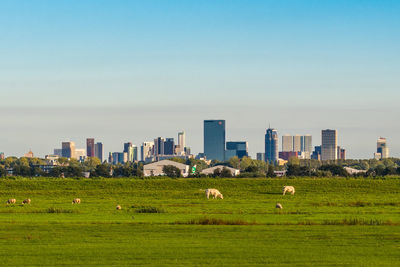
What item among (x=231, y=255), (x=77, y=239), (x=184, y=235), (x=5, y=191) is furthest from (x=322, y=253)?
(x=5, y=191)

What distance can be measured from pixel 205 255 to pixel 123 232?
10.6 m

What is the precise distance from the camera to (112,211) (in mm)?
58594

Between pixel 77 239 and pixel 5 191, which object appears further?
pixel 5 191

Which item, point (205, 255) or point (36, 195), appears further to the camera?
point (36, 195)

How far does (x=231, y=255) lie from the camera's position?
3061 centimetres

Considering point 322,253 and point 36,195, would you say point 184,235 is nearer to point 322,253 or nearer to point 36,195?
point 322,253

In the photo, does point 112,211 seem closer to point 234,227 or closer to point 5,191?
point 234,227

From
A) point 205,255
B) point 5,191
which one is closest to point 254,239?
point 205,255

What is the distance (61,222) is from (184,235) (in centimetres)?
1148

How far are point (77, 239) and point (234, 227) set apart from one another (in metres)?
10.9

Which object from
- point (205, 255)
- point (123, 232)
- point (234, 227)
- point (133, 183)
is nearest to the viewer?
point (205, 255)

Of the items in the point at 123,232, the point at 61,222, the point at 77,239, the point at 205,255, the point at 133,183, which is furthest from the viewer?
the point at 133,183

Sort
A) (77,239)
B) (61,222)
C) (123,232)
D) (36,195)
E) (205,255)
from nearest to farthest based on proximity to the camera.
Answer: (205,255) → (77,239) → (123,232) → (61,222) → (36,195)

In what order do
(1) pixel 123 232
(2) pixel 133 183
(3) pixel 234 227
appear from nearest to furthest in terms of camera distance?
(1) pixel 123 232 < (3) pixel 234 227 < (2) pixel 133 183
